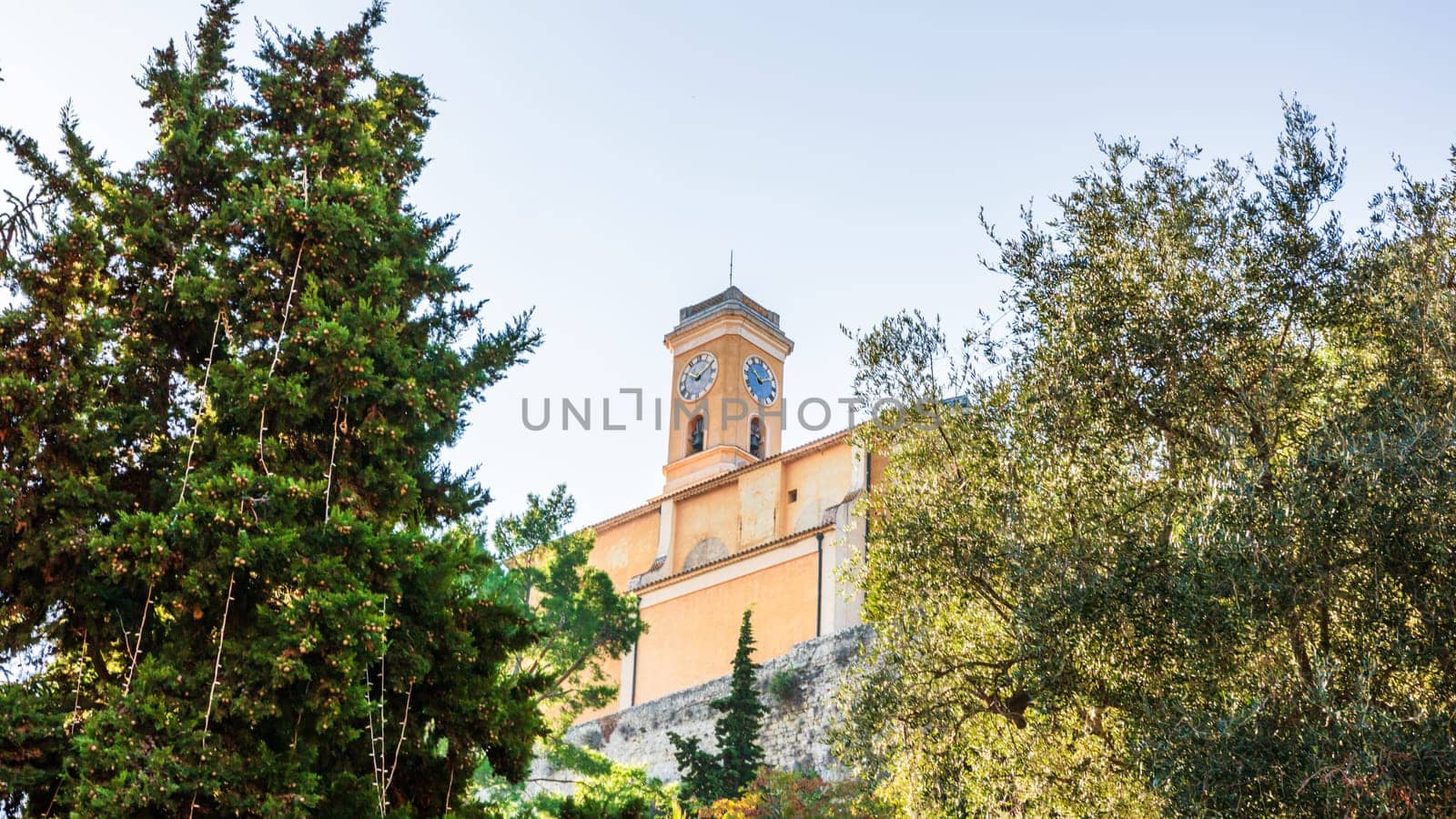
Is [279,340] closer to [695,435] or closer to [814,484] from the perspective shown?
[814,484]

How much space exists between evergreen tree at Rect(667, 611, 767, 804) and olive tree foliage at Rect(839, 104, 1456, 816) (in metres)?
9.32

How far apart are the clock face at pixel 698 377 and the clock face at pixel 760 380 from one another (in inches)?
42.9

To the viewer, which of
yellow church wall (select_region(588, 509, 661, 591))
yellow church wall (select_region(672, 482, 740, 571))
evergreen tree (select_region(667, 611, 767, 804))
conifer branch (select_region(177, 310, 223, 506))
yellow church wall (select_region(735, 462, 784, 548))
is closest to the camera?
conifer branch (select_region(177, 310, 223, 506))

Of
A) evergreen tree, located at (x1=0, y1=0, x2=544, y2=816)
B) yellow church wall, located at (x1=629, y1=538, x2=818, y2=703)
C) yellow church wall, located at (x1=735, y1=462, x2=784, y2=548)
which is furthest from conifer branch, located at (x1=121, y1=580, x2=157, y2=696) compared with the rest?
yellow church wall, located at (x1=735, y1=462, x2=784, y2=548)

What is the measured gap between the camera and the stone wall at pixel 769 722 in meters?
27.7

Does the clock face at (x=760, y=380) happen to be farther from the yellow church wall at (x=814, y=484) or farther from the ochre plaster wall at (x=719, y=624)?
the ochre plaster wall at (x=719, y=624)

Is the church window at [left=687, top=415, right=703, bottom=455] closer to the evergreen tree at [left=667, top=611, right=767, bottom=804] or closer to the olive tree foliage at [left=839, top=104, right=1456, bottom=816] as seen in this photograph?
the evergreen tree at [left=667, top=611, right=767, bottom=804]

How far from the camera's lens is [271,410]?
959 centimetres

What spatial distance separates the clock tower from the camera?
146 ft

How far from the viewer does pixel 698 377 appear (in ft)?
152

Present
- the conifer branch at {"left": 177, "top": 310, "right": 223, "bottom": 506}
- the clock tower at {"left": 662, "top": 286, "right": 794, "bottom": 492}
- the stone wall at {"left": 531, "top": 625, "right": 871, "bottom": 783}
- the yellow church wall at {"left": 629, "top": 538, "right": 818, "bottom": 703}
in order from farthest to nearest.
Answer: the clock tower at {"left": 662, "top": 286, "right": 794, "bottom": 492} < the yellow church wall at {"left": 629, "top": 538, "right": 818, "bottom": 703} < the stone wall at {"left": 531, "top": 625, "right": 871, "bottom": 783} < the conifer branch at {"left": 177, "top": 310, "right": 223, "bottom": 506}

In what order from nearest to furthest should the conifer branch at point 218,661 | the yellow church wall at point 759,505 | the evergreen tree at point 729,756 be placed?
1. the conifer branch at point 218,661
2. the evergreen tree at point 729,756
3. the yellow church wall at point 759,505

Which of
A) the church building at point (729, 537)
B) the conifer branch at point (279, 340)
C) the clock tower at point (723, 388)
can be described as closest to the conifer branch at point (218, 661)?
the conifer branch at point (279, 340)

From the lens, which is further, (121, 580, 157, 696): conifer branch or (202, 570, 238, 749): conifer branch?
(121, 580, 157, 696): conifer branch
